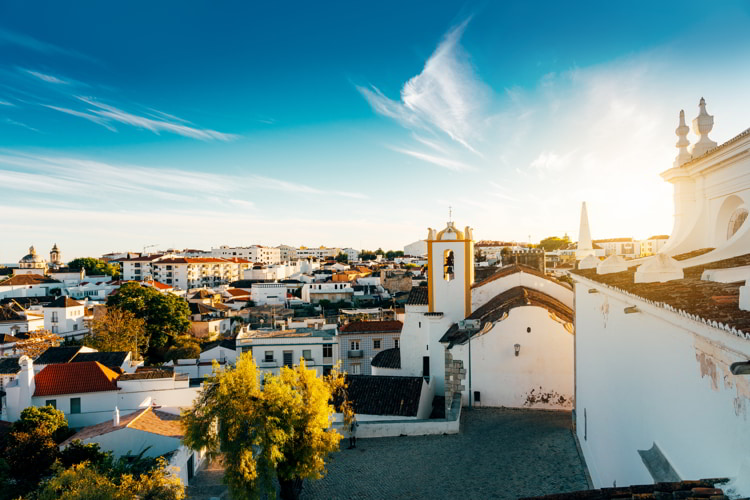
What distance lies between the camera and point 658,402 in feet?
15.5

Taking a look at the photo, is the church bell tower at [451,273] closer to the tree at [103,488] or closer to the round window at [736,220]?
the round window at [736,220]

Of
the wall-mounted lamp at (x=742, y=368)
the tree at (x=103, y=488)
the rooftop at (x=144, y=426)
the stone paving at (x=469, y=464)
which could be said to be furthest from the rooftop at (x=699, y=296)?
the rooftop at (x=144, y=426)

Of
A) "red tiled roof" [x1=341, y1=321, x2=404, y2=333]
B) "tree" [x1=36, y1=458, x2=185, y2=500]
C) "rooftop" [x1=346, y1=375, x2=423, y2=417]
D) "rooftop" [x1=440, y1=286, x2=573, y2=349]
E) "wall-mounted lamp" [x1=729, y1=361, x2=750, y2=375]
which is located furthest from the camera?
"red tiled roof" [x1=341, y1=321, x2=404, y2=333]

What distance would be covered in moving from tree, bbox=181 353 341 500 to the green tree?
2969 cm

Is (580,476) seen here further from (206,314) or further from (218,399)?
(206,314)

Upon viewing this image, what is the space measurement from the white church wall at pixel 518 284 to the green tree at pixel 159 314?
1132 inches

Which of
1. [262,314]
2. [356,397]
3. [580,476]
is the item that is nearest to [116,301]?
[262,314]

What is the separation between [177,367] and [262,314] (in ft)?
65.7

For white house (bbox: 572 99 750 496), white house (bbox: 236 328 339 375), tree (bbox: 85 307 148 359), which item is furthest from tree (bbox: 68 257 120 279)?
white house (bbox: 572 99 750 496)

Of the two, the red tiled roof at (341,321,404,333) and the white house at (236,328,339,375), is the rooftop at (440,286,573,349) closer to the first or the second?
the white house at (236,328,339,375)

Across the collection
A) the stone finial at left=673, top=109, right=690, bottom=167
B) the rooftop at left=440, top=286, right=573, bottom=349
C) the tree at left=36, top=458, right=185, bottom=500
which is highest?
the stone finial at left=673, top=109, right=690, bottom=167

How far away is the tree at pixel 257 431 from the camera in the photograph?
941 centimetres

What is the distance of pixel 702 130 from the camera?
A: 28.0ft

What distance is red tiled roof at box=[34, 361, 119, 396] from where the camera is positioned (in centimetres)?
1836
